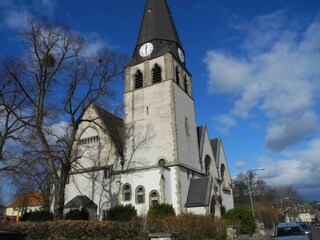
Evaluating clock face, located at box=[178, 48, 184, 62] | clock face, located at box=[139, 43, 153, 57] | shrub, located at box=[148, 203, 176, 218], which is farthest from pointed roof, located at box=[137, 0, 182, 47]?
shrub, located at box=[148, 203, 176, 218]

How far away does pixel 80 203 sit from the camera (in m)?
31.2

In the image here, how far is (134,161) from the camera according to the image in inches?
1262

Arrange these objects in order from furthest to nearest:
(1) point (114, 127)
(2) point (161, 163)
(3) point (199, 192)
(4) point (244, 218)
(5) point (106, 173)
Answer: (1) point (114, 127), (5) point (106, 173), (2) point (161, 163), (3) point (199, 192), (4) point (244, 218)

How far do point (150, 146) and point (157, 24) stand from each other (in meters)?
14.9

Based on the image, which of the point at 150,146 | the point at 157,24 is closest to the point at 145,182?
the point at 150,146

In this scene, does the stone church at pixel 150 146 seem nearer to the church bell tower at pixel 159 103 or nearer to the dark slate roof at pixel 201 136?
the church bell tower at pixel 159 103

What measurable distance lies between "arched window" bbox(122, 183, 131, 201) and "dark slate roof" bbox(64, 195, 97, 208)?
11.4 ft

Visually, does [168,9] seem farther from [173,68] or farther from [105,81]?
[105,81]

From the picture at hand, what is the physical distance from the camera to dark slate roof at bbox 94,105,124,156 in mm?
33509

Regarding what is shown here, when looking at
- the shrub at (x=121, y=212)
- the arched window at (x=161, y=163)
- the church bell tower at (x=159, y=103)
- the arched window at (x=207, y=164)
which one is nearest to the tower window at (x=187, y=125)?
the church bell tower at (x=159, y=103)

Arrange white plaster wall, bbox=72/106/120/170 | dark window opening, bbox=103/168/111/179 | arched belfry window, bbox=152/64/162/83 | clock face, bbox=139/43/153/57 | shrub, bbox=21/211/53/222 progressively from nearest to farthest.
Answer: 1. shrub, bbox=21/211/53/222
2. dark window opening, bbox=103/168/111/179
3. white plaster wall, bbox=72/106/120/170
4. arched belfry window, bbox=152/64/162/83
5. clock face, bbox=139/43/153/57

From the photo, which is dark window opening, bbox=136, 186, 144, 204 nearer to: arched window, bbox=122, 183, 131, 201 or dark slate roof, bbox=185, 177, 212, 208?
arched window, bbox=122, 183, 131, 201

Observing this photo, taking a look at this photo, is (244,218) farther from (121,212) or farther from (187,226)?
(187,226)

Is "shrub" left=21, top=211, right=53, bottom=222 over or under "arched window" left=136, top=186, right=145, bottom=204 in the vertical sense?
under
